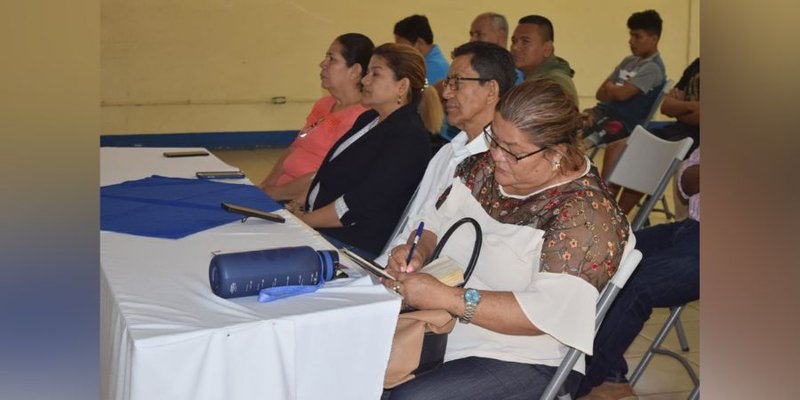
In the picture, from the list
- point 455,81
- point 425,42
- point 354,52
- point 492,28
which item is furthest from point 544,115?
point 425,42

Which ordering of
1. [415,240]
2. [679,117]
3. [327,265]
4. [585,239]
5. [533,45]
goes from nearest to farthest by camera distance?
1. [327,265]
2. [585,239]
3. [415,240]
4. [679,117]
5. [533,45]

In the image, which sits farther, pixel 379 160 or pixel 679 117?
pixel 679 117

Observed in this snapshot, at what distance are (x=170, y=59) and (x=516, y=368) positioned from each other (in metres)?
7.97

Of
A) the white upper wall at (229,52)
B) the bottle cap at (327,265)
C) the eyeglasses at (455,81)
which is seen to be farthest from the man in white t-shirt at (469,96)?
the white upper wall at (229,52)

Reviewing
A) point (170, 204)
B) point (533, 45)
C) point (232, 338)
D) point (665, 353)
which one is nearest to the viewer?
point (232, 338)

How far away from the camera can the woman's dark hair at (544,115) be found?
84.5 inches

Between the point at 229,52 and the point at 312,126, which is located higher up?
the point at 229,52

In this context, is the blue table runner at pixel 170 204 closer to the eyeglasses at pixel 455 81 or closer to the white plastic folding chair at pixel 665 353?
the eyeglasses at pixel 455 81

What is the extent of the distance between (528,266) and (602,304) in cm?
20

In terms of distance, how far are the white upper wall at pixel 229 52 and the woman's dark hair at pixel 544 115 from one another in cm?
756

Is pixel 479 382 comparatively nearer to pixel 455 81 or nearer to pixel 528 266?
pixel 528 266

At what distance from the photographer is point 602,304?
6.63 ft
